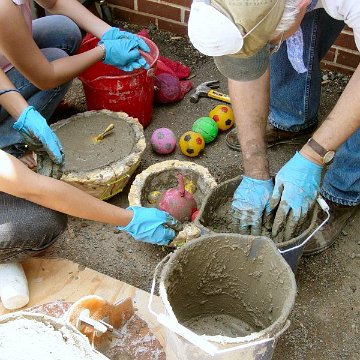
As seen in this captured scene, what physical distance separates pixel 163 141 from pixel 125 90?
0.29 meters

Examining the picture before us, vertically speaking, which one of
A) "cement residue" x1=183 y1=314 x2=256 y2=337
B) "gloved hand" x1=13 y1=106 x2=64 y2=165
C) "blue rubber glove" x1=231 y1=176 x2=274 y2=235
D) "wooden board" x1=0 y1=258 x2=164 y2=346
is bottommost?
"cement residue" x1=183 y1=314 x2=256 y2=337

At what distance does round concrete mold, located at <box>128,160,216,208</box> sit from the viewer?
2248 millimetres

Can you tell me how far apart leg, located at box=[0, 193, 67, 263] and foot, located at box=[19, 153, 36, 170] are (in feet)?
1.63

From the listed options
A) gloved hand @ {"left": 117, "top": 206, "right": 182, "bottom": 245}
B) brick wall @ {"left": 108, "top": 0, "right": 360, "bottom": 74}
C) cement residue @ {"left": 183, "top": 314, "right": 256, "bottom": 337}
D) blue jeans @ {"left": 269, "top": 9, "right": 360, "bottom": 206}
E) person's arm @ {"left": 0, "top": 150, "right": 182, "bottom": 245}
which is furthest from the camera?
brick wall @ {"left": 108, "top": 0, "right": 360, "bottom": 74}

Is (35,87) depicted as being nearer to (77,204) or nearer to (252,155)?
(77,204)

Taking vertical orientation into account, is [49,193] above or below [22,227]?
above

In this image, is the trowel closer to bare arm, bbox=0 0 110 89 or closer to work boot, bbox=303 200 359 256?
bare arm, bbox=0 0 110 89

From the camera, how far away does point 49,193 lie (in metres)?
1.74

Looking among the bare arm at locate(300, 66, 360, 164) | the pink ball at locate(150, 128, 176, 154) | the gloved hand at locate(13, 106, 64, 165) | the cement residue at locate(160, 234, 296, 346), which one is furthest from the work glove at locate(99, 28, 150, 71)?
the cement residue at locate(160, 234, 296, 346)

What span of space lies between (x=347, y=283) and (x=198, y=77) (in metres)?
1.52

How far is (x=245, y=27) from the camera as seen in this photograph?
139cm

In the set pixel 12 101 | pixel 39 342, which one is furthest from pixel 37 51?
pixel 39 342

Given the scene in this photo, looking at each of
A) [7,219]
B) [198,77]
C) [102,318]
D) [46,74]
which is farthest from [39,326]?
[198,77]

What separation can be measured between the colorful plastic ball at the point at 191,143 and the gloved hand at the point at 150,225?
62 cm
